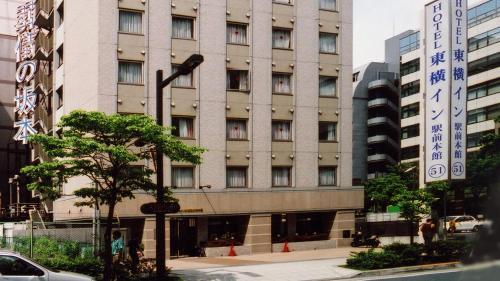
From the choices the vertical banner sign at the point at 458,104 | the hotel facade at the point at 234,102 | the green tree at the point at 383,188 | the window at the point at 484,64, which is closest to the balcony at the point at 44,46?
the hotel facade at the point at 234,102

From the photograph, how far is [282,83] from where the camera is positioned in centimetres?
3759

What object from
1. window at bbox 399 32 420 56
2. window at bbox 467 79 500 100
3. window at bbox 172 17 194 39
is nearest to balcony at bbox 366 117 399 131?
window at bbox 399 32 420 56

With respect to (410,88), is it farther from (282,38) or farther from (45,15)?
(45,15)

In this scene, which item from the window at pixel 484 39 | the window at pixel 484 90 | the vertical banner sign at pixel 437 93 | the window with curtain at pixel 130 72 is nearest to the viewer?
the vertical banner sign at pixel 437 93

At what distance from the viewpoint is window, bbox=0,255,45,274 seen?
532 inches

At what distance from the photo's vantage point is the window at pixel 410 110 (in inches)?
3132

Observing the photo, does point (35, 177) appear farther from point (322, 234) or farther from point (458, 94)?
point (322, 234)

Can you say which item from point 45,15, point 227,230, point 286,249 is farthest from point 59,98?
point 286,249

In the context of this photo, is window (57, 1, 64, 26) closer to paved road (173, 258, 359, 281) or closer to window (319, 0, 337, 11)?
window (319, 0, 337, 11)

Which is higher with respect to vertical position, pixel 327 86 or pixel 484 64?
pixel 484 64

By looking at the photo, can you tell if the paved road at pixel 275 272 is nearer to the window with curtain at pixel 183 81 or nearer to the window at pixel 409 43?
the window with curtain at pixel 183 81

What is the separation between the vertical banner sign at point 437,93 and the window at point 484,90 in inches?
1750

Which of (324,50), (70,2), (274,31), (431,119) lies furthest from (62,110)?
(431,119)

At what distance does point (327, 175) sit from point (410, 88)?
151 feet
